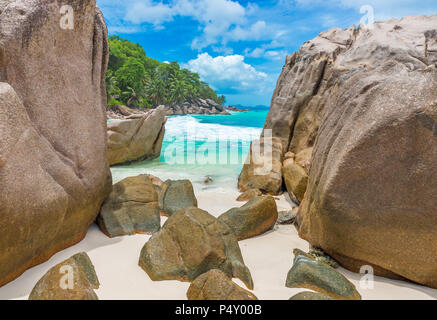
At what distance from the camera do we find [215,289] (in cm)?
209

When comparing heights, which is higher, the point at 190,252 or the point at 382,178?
the point at 382,178

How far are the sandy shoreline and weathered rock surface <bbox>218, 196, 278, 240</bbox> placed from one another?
11cm

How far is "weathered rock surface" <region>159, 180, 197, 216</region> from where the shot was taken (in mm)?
4578

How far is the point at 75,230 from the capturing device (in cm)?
319

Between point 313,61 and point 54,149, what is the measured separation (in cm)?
765

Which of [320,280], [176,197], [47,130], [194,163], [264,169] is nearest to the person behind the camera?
[320,280]

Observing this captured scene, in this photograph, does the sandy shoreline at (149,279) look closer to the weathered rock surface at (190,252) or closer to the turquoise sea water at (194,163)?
the weathered rock surface at (190,252)

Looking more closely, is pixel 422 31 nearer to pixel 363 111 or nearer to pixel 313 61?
pixel 313 61

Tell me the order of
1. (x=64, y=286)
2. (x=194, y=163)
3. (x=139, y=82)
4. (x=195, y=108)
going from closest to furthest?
(x=64, y=286)
(x=194, y=163)
(x=139, y=82)
(x=195, y=108)

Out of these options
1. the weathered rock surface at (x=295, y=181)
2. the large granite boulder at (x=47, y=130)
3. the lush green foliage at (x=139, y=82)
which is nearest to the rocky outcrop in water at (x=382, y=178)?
the weathered rock surface at (x=295, y=181)

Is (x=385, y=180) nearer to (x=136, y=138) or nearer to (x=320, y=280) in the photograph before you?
(x=320, y=280)

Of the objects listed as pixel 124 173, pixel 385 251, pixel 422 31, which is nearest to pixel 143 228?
pixel 385 251

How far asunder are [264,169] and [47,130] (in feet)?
16.0

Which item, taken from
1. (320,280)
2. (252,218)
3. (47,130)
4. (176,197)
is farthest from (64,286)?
(176,197)
